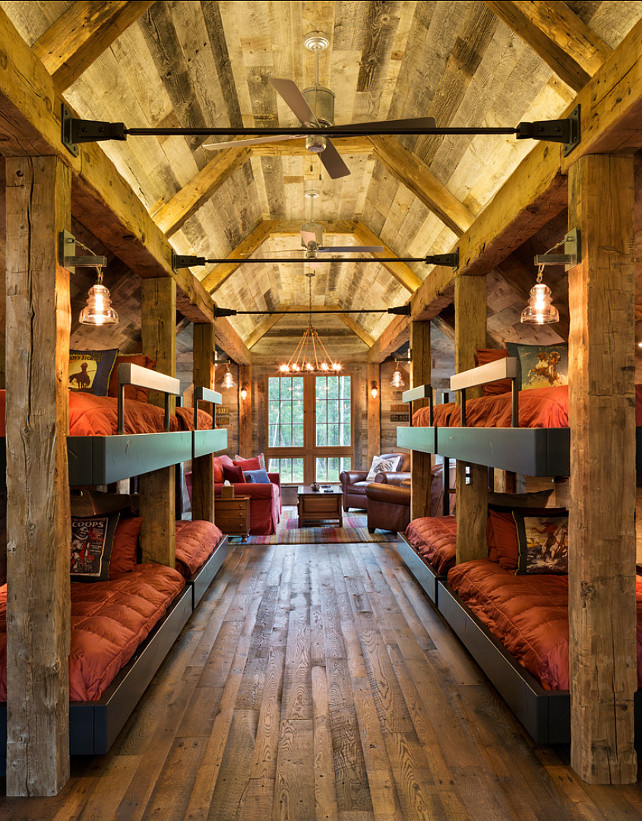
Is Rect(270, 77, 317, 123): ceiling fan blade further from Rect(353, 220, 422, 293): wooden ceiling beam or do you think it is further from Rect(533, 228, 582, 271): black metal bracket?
Rect(353, 220, 422, 293): wooden ceiling beam

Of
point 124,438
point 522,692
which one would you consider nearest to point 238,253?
point 124,438

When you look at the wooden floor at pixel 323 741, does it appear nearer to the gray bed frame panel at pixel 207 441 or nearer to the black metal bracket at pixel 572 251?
the gray bed frame panel at pixel 207 441

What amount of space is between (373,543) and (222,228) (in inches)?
154

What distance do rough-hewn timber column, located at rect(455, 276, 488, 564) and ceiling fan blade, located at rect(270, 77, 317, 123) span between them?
193 centimetres

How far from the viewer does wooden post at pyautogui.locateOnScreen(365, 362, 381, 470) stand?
10.5m

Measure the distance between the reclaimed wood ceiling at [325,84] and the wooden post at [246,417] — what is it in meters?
5.13

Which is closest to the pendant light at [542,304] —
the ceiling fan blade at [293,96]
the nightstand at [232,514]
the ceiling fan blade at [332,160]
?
the ceiling fan blade at [332,160]

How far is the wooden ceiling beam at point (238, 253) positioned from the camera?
5867mm

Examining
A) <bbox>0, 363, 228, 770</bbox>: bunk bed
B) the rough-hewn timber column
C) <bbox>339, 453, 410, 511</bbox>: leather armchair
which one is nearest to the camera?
<bbox>0, 363, 228, 770</bbox>: bunk bed

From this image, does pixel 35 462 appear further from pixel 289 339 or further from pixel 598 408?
pixel 289 339

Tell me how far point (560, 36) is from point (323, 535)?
588cm

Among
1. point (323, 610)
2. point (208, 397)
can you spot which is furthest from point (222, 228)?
point (323, 610)

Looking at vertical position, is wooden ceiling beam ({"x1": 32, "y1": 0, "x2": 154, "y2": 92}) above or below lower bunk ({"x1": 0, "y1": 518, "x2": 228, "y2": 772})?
above

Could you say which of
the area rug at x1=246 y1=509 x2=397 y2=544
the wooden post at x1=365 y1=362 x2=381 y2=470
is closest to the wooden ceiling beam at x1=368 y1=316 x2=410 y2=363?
the wooden post at x1=365 y1=362 x2=381 y2=470
